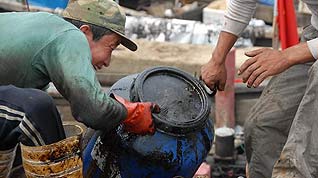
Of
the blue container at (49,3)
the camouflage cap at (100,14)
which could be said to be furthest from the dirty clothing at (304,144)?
the blue container at (49,3)

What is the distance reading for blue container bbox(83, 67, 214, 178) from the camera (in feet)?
13.0

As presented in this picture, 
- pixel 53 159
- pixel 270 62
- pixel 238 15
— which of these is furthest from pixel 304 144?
pixel 53 159

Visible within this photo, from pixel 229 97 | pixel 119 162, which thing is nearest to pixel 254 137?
pixel 119 162

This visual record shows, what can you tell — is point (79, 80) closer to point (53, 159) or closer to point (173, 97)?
point (53, 159)

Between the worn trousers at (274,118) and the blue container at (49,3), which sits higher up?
the worn trousers at (274,118)

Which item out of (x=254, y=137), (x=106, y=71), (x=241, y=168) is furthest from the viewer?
(x=106, y=71)

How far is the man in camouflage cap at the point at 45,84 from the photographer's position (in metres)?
3.56

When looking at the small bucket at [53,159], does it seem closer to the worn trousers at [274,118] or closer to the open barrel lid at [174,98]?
the open barrel lid at [174,98]

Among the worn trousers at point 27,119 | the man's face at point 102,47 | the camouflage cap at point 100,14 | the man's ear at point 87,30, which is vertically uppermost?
the camouflage cap at point 100,14

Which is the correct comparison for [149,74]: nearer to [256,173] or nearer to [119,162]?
[119,162]

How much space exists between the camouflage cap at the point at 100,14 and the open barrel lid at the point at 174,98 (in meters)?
0.31

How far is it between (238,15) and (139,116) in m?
1.24

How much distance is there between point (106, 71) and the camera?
693cm

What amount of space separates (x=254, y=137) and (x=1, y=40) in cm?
175
